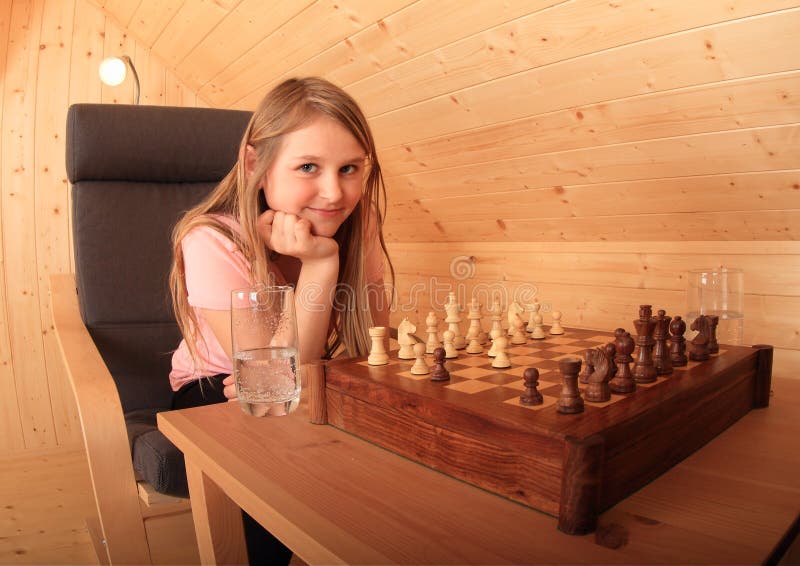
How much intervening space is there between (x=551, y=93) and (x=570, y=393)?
155 centimetres

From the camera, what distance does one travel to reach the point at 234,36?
2.65 metres

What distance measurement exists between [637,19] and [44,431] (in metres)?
2.94

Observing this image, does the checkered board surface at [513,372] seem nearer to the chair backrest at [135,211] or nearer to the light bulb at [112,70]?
the chair backrest at [135,211]

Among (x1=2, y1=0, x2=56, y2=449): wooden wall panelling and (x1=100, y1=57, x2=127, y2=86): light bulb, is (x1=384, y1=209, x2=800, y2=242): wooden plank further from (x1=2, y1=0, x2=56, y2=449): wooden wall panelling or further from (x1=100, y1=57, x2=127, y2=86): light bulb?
(x1=2, y1=0, x2=56, y2=449): wooden wall panelling

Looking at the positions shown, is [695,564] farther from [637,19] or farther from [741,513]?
[637,19]

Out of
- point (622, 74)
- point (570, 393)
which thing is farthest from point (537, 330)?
point (622, 74)

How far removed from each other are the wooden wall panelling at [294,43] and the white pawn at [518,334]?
1256 mm

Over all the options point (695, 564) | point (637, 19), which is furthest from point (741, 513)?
point (637, 19)

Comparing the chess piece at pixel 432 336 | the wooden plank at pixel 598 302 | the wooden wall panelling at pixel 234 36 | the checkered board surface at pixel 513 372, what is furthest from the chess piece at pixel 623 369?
the wooden wall panelling at pixel 234 36

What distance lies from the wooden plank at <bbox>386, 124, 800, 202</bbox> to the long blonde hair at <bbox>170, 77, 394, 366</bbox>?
41.4 inches

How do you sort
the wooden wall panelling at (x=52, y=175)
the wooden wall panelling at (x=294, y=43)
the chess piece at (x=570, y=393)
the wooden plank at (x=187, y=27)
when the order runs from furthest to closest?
the wooden wall panelling at (x=52, y=175) → the wooden plank at (x=187, y=27) → the wooden wall panelling at (x=294, y=43) → the chess piece at (x=570, y=393)

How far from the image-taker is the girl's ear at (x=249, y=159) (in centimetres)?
126

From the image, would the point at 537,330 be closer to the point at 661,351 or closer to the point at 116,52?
the point at 661,351

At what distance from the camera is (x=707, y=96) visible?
1.70 metres
